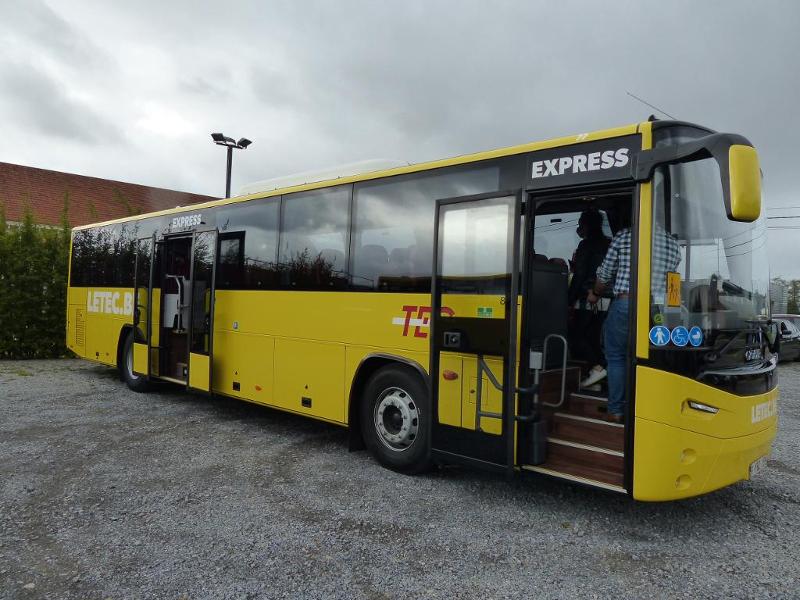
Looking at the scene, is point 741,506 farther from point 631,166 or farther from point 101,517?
point 101,517

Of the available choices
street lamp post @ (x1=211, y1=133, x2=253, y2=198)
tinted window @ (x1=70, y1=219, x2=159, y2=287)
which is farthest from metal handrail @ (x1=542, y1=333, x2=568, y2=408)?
street lamp post @ (x1=211, y1=133, x2=253, y2=198)

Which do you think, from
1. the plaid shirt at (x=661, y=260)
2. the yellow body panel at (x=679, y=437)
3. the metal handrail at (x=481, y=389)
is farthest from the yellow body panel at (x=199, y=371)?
the plaid shirt at (x=661, y=260)

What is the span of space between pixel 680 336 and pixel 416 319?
2217mm

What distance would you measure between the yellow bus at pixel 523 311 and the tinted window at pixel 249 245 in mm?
39

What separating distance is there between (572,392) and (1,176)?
27106 millimetres

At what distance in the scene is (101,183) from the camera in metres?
27.5

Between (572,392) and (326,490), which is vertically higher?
(572,392)

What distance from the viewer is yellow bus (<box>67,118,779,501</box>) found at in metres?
3.96

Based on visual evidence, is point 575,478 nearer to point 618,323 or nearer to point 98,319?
point 618,323

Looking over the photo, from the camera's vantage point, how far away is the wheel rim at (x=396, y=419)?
5379 mm

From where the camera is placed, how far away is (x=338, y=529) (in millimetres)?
4203

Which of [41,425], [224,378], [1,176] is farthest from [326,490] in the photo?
[1,176]

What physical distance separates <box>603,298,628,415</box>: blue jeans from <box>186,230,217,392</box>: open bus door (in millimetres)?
5155

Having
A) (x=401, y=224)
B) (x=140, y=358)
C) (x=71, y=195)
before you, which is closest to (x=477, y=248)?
(x=401, y=224)
